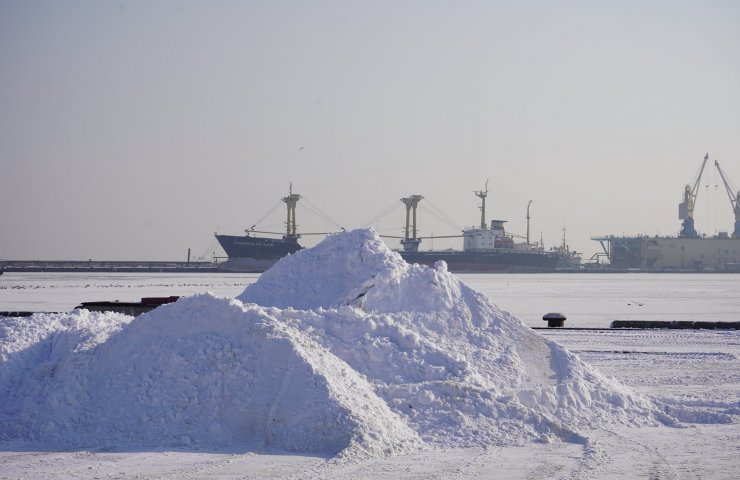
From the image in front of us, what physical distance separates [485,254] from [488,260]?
97cm

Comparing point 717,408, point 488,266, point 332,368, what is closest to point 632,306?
point 717,408

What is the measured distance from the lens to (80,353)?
30.3 ft

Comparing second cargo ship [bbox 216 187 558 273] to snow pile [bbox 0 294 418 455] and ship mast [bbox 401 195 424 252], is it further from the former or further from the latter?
snow pile [bbox 0 294 418 455]

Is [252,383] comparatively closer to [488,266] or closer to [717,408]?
[717,408]

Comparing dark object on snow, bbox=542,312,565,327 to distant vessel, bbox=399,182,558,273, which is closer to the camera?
dark object on snow, bbox=542,312,565,327

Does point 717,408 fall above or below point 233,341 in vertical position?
below

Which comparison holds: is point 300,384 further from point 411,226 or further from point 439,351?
point 411,226

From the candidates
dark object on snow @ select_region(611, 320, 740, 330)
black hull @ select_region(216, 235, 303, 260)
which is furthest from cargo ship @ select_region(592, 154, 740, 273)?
dark object on snow @ select_region(611, 320, 740, 330)

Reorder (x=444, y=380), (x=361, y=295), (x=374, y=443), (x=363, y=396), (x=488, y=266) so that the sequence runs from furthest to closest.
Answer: (x=488, y=266) < (x=361, y=295) < (x=444, y=380) < (x=363, y=396) < (x=374, y=443)

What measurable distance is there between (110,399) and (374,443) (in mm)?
2599

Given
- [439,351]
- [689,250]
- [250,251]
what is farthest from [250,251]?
[439,351]

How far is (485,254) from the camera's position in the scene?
371 ft

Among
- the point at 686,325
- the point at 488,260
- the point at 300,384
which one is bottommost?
the point at 686,325

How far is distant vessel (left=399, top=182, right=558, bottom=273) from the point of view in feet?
371
